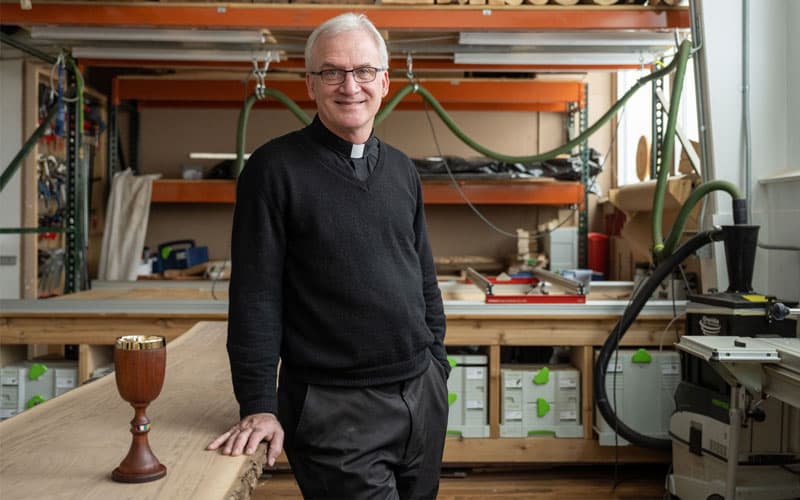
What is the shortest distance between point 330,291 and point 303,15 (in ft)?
7.48

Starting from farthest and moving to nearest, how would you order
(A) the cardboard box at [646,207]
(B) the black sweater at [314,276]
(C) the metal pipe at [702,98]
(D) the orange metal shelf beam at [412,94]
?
1. (D) the orange metal shelf beam at [412,94]
2. (A) the cardboard box at [646,207]
3. (C) the metal pipe at [702,98]
4. (B) the black sweater at [314,276]

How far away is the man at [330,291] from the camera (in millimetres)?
1556

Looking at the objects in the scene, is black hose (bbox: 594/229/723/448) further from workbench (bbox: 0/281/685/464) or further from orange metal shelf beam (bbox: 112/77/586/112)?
orange metal shelf beam (bbox: 112/77/586/112)

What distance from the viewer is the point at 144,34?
3842mm

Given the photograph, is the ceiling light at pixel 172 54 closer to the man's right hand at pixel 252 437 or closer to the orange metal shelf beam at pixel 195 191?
the orange metal shelf beam at pixel 195 191

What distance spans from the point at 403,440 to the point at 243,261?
0.52 meters

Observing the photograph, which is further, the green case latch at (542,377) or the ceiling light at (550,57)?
the ceiling light at (550,57)

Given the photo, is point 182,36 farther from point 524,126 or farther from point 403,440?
point 524,126

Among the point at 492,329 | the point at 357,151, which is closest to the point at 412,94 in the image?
the point at 492,329

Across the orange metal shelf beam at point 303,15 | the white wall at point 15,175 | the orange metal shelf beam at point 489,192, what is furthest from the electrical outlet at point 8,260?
the orange metal shelf beam at point 303,15

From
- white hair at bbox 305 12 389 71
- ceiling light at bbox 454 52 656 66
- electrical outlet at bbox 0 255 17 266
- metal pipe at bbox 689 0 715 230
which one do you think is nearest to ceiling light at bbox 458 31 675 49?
ceiling light at bbox 454 52 656 66

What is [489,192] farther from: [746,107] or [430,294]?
[430,294]

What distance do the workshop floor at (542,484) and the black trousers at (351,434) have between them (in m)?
1.87

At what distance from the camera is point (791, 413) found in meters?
2.97
